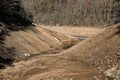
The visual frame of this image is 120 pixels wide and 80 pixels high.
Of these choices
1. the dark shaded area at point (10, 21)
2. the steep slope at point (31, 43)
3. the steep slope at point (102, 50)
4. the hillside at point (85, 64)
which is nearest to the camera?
the hillside at point (85, 64)

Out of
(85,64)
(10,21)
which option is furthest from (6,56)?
(10,21)

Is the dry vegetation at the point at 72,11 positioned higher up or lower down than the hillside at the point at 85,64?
lower down

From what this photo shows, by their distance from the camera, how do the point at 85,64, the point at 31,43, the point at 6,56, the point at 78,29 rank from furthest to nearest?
the point at 78,29 → the point at 31,43 → the point at 6,56 → the point at 85,64

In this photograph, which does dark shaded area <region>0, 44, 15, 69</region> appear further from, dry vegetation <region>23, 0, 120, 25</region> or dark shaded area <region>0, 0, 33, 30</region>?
dry vegetation <region>23, 0, 120, 25</region>

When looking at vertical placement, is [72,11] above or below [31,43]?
below

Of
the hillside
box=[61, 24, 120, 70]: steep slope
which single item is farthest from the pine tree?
box=[61, 24, 120, 70]: steep slope

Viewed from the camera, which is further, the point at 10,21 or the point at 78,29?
the point at 78,29

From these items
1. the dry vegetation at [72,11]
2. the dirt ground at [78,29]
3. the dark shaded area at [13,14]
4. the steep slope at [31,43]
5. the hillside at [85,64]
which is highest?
the dark shaded area at [13,14]

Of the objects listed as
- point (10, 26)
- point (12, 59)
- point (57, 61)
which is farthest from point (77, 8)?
point (57, 61)

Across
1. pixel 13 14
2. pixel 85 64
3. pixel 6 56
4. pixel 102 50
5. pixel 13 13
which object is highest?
pixel 13 13

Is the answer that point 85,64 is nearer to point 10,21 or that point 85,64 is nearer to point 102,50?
point 102,50

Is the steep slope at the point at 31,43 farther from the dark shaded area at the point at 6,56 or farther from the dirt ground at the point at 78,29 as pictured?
the dirt ground at the point at 78,29

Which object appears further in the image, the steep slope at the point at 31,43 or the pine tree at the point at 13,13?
the pine tree at the point at 13,13

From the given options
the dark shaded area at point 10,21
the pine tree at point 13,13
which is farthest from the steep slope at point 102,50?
the pine tree at point 13,13
